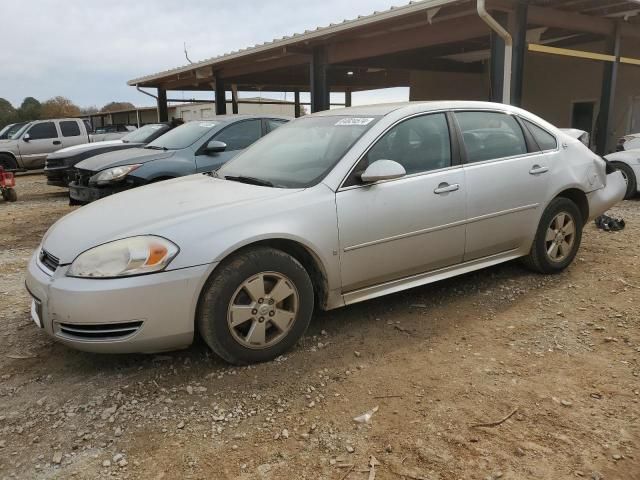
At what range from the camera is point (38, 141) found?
15.7 meters

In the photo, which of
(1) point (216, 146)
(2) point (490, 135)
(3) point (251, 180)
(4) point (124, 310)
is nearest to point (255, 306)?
(4) point (124, 310)

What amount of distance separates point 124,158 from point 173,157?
34.6 inches

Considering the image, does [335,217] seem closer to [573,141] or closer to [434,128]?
[434,128]

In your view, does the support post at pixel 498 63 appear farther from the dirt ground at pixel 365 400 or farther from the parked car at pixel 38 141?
the parked car at pixel 38 141

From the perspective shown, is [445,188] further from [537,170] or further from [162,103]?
[162,103]

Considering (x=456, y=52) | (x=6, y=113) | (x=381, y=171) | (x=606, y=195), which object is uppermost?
(x=456, y=52)

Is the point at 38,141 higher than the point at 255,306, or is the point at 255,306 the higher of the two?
the point at 38,141

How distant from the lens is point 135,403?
282 centimetres

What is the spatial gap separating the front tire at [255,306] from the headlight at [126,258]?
1.00ft

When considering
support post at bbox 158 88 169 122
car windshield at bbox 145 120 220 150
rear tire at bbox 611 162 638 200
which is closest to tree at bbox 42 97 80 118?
support post at bbox 158 88 169 122

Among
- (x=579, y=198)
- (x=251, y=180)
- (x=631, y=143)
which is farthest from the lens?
(x=631, y=143)

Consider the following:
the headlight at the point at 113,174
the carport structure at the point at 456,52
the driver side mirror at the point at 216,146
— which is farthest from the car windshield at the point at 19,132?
the driver side mirror at the point at 216,146

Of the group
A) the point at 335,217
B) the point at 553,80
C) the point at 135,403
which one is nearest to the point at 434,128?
the point at 335,217

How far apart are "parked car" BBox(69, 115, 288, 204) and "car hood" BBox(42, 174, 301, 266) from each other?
3146 millimetres
